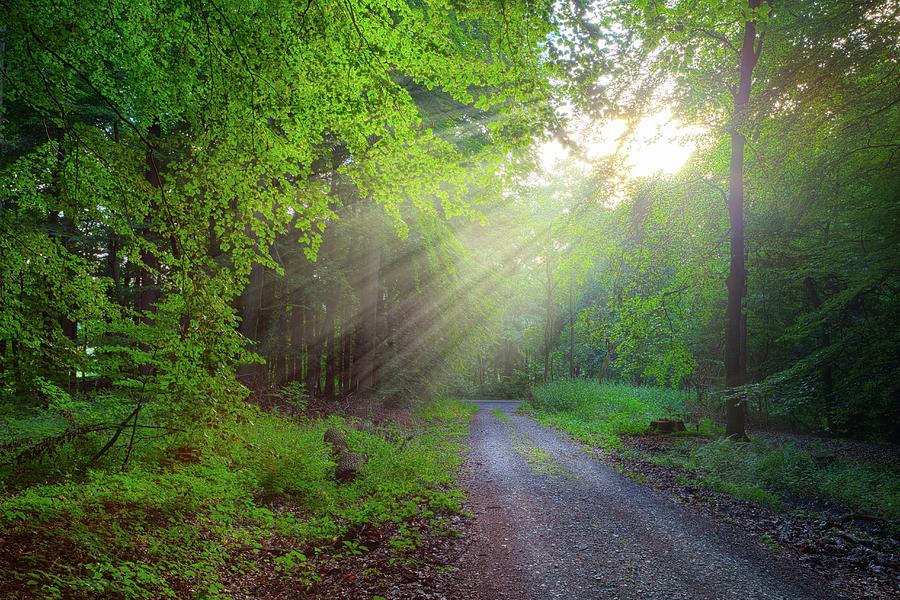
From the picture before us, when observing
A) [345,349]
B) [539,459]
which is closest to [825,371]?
[539,459]

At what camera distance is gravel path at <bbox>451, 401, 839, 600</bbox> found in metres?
5.25

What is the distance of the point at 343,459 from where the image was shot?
9.53 m

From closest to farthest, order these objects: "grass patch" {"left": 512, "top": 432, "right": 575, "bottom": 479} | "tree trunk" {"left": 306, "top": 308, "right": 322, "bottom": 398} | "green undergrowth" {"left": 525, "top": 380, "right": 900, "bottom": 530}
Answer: "green undergrowth" {"left": 525, "top": 380, "right": 900, "bottom": 530} < "grass patch" {"left": 512, "top": 432, "right": 575, "bottom": 479} < "tree trunk" {"left": 306, "top": 308, "right": 322, "bottom": 398}

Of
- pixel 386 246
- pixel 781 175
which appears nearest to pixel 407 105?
pixel 781 175

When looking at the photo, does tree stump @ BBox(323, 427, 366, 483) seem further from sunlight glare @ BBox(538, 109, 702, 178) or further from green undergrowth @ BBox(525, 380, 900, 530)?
sunlight glare @ BBox(538, 109, 702, 178)

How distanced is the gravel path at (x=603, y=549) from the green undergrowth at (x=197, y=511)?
1.20m

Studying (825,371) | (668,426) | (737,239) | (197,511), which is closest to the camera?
(197,511)

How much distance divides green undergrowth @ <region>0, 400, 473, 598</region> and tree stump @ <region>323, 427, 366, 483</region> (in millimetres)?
172

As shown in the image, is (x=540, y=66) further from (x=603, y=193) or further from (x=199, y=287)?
(x=603, y=193)

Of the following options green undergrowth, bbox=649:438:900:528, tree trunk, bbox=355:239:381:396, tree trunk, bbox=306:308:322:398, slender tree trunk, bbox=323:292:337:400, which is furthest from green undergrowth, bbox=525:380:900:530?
tree trunk, bbox=306:308:322:398

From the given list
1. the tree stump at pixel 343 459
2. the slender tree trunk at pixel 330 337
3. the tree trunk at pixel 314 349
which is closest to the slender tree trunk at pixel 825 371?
the tree stump at pixel 343 459

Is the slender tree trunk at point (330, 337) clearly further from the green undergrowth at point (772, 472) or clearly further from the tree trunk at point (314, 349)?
the green undergrowth at point (772, 472)

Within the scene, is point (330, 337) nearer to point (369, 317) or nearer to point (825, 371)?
point (369, 317)

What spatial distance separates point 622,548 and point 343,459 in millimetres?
5411
